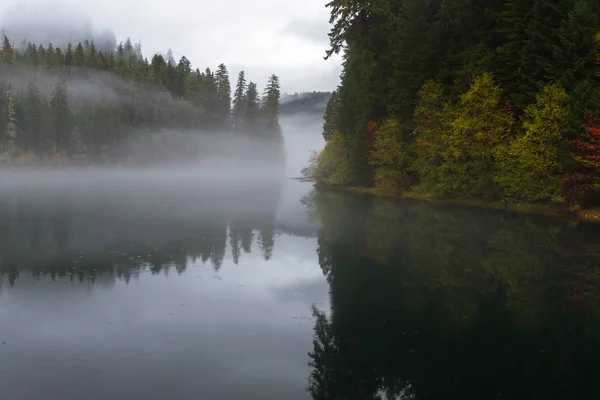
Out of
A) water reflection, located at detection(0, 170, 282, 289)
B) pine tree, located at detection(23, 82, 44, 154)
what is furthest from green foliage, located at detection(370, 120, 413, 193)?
pine tree, located at detection(23, 82, 44, 154)

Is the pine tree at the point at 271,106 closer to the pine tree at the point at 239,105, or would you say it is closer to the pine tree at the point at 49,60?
the pine tree at the point at 239,105

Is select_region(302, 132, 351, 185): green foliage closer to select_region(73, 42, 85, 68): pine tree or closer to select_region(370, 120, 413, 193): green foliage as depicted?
select_region(370, 120, 413, 193): green foliage

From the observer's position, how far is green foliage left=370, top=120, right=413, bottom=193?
4783 cm

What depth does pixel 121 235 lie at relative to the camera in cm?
2541

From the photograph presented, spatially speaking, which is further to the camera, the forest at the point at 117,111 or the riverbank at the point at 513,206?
the forest at the point at 117,111

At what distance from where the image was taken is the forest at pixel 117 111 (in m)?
109

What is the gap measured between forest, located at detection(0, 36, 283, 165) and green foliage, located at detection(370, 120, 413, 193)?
8932 cm

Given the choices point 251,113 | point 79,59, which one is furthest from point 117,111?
point 251,113

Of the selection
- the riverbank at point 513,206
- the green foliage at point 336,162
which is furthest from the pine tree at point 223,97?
the riverbank at point 513,206

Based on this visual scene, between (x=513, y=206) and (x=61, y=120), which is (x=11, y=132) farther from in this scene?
(x=513, y=206)

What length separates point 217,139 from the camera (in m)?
152

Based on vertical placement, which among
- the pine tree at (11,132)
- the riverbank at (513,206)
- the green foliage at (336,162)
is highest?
the pine tree at (11,132)

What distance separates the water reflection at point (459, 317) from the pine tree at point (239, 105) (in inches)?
5260

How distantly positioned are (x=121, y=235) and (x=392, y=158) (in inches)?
1241
